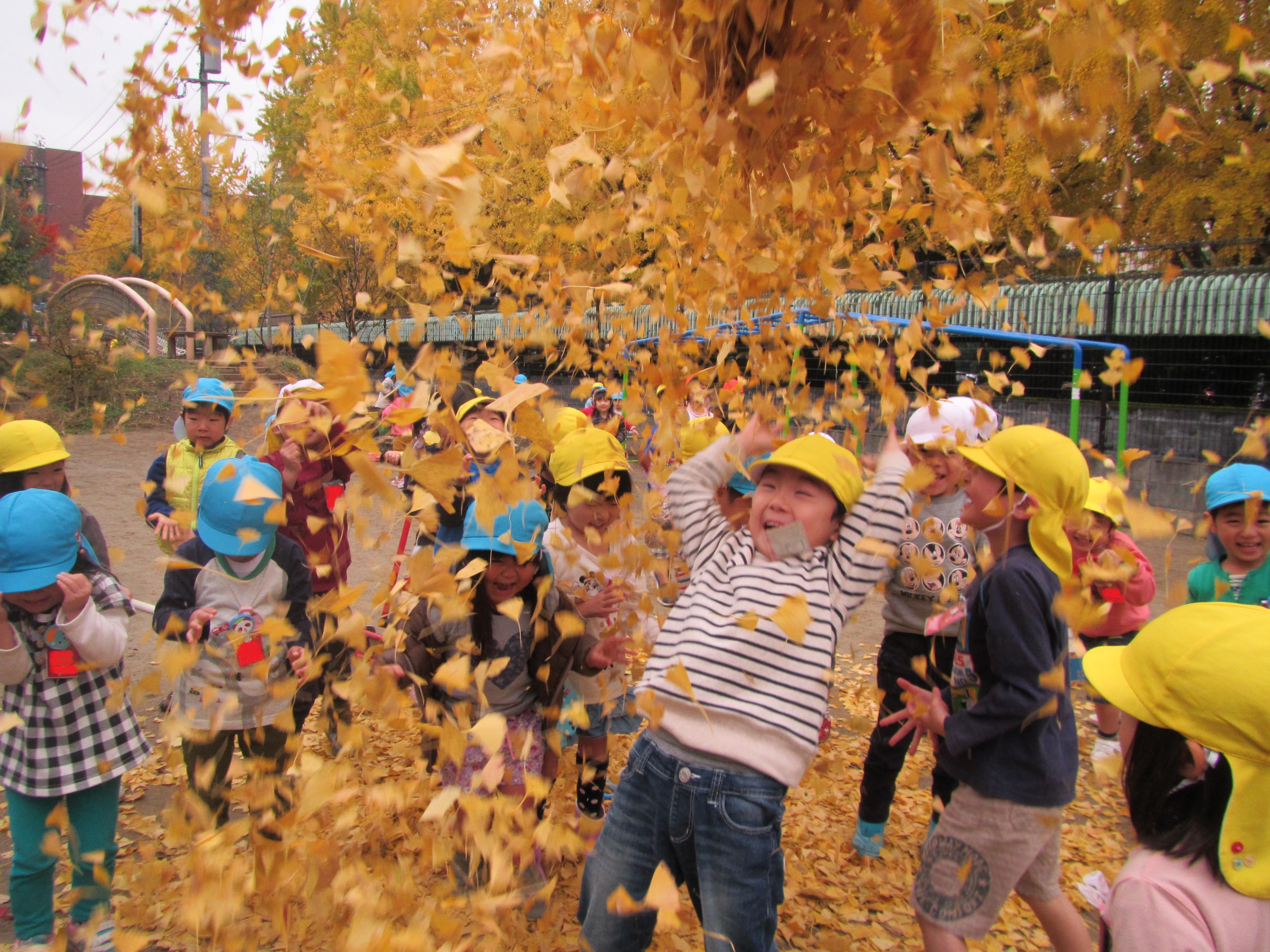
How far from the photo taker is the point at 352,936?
150cm

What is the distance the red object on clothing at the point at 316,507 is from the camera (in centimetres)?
328

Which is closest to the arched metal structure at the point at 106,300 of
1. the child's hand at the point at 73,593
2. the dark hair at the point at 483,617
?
the child's hand at the point at 73,593

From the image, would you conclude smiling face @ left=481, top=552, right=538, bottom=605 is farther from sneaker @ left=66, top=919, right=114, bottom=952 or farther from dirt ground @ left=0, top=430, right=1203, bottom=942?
sneaker @ left=66, top=919, right=114, bottom=952

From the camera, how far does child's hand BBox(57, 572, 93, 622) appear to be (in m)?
2.06

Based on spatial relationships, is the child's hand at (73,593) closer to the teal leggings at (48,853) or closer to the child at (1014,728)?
the teal leggings at (48,853)

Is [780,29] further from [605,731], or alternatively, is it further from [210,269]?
[210,269]

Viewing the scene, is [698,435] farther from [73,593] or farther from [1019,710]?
[73,593]

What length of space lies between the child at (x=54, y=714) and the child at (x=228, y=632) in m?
0.18

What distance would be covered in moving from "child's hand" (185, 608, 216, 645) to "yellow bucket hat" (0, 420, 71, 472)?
2.48ft

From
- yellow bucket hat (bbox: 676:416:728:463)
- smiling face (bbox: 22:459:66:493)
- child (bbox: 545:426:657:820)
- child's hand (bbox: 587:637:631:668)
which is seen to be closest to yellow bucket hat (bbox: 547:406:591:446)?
child (bbox: 545:426:657:820)

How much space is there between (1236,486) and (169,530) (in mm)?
3869

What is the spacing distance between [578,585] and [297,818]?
1.18m

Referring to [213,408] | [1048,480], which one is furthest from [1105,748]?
[213,408]

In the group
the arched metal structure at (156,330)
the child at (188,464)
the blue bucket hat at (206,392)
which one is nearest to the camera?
the blue bucket hat at (206,392)
